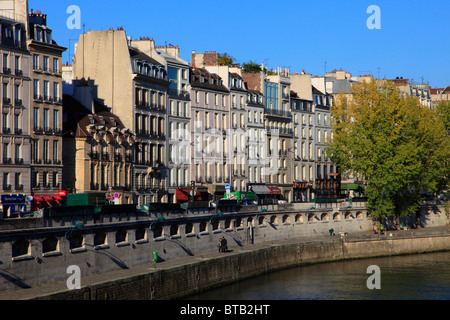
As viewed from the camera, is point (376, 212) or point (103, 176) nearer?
point (103, 176)

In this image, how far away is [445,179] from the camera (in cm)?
10500

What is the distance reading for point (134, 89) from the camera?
268 feet

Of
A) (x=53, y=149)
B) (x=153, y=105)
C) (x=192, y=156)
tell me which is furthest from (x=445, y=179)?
(x=53, y=149)

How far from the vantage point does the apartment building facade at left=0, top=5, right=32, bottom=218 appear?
65.9m

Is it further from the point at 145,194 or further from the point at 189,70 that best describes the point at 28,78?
the point at 189,70

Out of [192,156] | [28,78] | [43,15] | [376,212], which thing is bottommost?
[376,212]

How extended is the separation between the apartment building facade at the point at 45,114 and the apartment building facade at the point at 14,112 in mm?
781

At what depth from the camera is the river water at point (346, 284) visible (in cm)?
5791

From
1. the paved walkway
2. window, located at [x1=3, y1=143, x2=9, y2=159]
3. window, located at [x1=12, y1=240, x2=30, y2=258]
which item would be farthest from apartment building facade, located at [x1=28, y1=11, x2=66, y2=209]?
window, located at [x1=12, y1=240, x2=30, y2=258]

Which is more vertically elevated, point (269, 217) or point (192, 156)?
point (192, 156)

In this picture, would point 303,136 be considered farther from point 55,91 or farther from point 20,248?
point 20,248

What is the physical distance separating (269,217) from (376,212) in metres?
17.4

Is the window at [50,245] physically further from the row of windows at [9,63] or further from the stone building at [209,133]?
the stone building at [209,133]

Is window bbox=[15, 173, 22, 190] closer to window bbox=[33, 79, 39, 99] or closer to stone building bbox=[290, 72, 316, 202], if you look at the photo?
window bbox=[33, 79, 39, 99]
